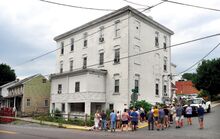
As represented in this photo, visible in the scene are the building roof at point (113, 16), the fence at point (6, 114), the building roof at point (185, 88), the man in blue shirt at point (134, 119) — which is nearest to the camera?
the man in blue shirt at point (134, 119)

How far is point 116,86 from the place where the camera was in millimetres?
36156

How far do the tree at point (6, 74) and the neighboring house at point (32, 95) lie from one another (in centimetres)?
1629

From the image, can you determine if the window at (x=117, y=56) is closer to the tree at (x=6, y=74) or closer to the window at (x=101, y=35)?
the window at (x=101, y=35)

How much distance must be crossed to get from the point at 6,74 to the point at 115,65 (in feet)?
147

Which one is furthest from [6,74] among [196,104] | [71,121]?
[196,104]

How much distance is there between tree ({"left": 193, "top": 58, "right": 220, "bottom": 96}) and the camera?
160ft

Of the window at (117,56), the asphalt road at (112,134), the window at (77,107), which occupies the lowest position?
the asphalt road at (112,134)

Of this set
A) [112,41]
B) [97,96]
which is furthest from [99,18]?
[97,96]

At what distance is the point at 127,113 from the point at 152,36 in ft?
56.9

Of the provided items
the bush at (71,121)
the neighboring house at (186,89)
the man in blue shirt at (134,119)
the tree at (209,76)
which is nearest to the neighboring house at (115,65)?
the bush at (71,121)

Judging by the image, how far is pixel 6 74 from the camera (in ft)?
243

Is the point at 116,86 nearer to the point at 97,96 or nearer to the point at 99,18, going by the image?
the point at 97,96

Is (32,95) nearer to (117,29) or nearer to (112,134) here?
(117,29)

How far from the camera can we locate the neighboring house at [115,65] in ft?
117
